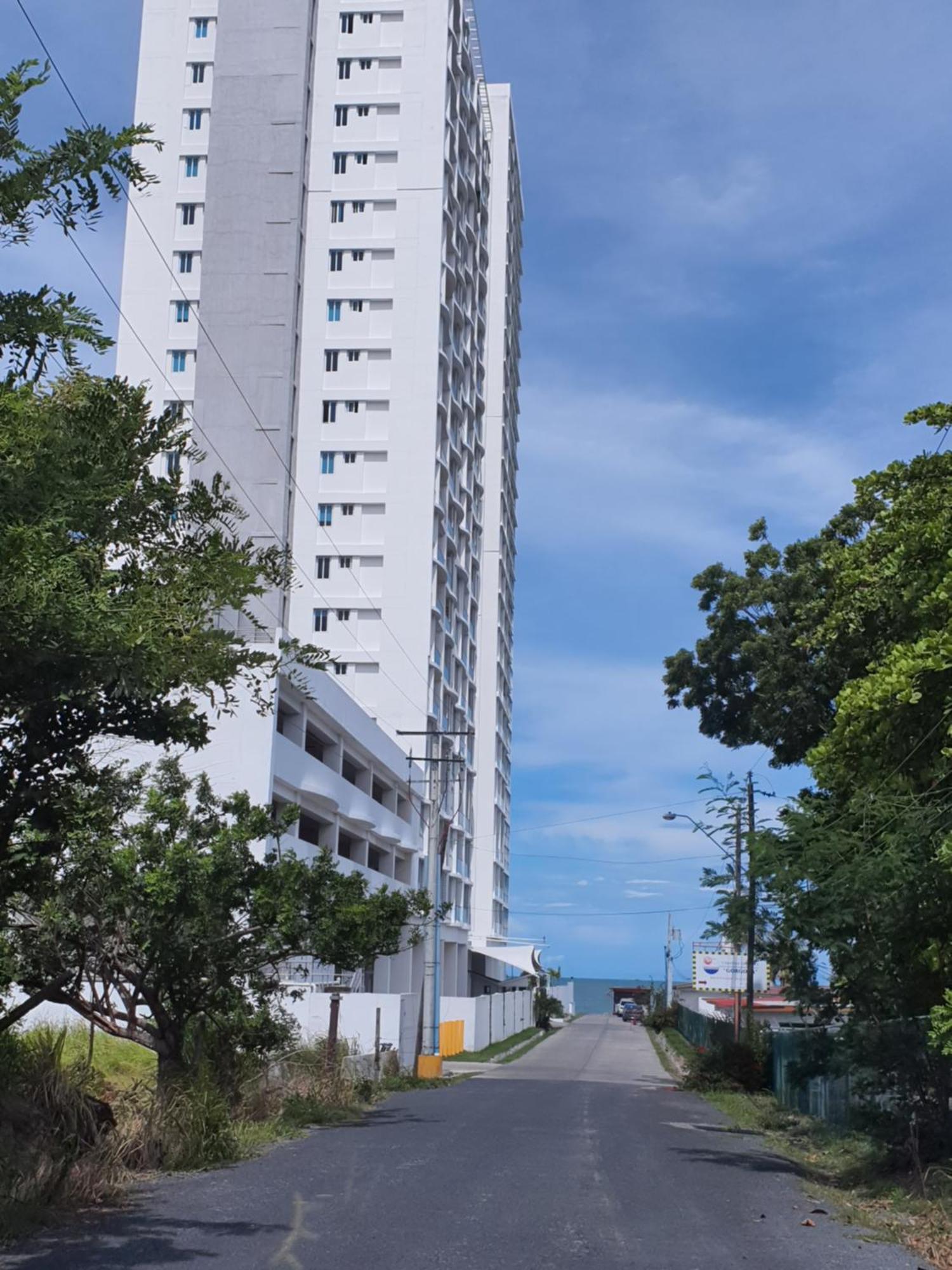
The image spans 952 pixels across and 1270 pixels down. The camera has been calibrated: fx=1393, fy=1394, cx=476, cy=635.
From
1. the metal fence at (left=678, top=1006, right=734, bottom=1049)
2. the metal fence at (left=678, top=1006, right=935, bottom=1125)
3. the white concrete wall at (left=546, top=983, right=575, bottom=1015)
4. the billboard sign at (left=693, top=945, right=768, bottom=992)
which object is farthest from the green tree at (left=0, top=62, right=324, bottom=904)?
the white concrete wall at (left=546, top=983, right=575, bottom=1015)

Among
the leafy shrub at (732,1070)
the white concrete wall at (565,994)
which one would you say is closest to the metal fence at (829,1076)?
the leafy shrub at (732,1070)

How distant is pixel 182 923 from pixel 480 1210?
269 inches

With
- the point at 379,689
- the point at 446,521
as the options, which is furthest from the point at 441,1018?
the point at 446,521

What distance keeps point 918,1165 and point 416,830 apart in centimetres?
4804

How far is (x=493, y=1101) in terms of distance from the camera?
30047mm

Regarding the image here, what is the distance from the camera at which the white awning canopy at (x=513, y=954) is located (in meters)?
82.5

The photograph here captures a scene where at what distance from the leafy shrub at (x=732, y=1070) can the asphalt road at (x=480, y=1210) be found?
39.1 ft

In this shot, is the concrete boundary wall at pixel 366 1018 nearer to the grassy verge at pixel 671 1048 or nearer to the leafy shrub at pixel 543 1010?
the grassy verge at pixel 671 1048

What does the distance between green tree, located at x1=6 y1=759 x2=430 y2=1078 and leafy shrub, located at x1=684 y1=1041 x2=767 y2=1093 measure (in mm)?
15987

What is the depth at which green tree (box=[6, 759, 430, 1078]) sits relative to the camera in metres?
18.1

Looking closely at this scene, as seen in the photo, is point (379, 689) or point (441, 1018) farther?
point (379, 689)

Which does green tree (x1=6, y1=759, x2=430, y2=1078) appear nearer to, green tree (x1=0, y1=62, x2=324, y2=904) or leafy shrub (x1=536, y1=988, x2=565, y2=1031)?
green tree (x1=0, y1=62, x2=324, y2=904)

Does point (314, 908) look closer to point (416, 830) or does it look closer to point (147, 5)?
point (416, 830)

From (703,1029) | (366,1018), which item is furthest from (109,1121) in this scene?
(703,1029)
